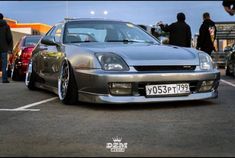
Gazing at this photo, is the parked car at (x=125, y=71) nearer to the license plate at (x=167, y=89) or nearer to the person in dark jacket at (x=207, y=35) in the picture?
the license plate at (x=167, y=89)

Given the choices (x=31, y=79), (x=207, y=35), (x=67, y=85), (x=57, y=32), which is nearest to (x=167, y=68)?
(x=67, y=85)

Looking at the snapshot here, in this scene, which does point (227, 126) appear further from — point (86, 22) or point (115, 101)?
point (86, 22)

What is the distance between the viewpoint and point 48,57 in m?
8.42

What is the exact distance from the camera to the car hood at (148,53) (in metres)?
6.69

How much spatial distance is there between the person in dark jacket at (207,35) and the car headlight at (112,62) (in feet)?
21.7

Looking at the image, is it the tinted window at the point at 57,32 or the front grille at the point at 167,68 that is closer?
the front grille at the point at 167,68

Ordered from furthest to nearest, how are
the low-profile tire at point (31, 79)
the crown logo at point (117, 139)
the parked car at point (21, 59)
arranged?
the parked car at point (21, 59) → the low-profile tire at point (31, 79) → the crown logo at point (117, 139)

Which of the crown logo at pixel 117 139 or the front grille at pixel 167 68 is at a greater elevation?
the front grille at pixel 167 68

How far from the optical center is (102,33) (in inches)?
316

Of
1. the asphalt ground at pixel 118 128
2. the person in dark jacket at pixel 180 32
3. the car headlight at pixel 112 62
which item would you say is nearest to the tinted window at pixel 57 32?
the asphalt ground at pixel 118 128

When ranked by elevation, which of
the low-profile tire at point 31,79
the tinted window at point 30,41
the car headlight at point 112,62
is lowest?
the low-profile tire at point 31,79

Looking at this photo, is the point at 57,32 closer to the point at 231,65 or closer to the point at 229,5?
the point at 229,5

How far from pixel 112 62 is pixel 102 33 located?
1446mm

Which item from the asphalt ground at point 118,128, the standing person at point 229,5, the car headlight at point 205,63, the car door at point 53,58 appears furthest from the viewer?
the car door at point 53,58
